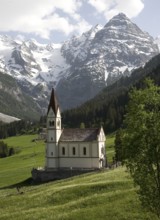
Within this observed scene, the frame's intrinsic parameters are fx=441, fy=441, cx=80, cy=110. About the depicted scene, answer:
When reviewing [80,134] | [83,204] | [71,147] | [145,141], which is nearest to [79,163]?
[71,147]

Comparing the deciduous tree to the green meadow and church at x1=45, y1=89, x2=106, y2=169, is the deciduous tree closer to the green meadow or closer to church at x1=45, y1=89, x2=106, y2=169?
the green meadow

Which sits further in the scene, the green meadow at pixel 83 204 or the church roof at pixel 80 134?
the church roof at pixel 80 134

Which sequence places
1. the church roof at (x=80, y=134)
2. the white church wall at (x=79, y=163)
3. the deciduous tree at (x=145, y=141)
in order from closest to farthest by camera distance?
the deciduous tree at (x=145, y=141) < the white church wall at (x=79, y=163) < the church roof at (x=80, y=134)

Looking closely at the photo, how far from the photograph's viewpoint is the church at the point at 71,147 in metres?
105

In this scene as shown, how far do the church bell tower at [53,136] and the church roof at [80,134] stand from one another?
1748 mm

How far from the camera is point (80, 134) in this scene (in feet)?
356

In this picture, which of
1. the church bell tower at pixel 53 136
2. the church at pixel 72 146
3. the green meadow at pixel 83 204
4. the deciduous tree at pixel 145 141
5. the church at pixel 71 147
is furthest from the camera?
the church bell tower at pixel 53 136

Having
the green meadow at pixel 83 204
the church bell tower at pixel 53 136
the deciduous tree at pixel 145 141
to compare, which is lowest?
the green meadow at pixel 83 204

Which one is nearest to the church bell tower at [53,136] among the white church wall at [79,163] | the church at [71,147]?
the church at [71,147]

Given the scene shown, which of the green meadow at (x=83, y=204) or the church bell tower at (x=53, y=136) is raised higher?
the church bell tower at (x=53, y=136)

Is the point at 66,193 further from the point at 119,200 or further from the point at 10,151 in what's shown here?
the point at 10,151

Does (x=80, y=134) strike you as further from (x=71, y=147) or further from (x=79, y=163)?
(x=79, y=163)

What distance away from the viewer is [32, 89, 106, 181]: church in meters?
105

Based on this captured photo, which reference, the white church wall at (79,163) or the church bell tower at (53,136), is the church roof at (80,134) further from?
the white church wall at (79,163)
